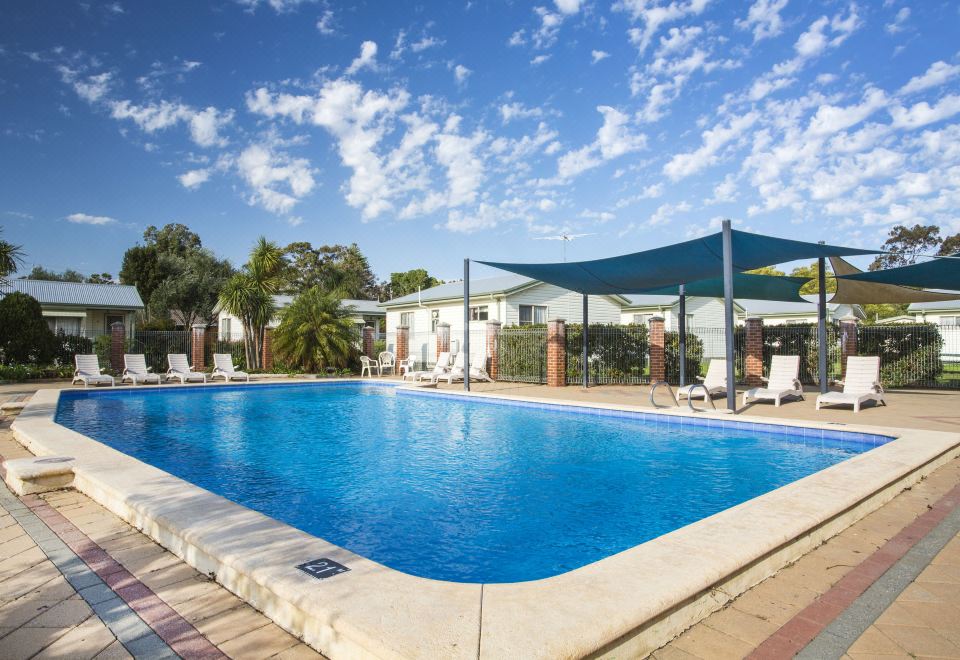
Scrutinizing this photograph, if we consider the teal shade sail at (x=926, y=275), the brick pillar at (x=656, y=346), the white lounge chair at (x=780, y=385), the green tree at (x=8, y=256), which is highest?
the green tree at (x=8, y=256)

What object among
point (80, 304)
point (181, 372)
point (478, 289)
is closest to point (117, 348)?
point (181, 372)

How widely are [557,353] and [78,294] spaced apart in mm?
24634

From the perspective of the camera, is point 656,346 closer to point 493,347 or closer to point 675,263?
point 493,347

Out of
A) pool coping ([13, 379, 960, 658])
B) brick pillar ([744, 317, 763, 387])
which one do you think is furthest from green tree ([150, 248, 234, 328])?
pool coping ([13, 379, 960, 658])

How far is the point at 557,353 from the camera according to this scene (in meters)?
15.4

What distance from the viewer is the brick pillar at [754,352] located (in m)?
14.4

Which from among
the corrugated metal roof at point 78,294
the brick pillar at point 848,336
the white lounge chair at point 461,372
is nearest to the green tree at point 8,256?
the white lounge chair at point 461,372

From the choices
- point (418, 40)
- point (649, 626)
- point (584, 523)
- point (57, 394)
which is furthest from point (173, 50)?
point (649, 626)

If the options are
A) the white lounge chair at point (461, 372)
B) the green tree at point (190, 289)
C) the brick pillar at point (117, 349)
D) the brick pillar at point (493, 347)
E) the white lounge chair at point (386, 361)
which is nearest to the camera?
the white lounge chair at point (461, 372)

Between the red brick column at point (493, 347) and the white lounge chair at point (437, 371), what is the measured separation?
1378 millimetres

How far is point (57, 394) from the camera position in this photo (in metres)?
12.0

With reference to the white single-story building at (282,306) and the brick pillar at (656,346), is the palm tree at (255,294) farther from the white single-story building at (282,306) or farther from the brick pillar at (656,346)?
the brick pillar at (656,346)

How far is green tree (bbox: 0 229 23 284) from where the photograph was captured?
12.9 metres

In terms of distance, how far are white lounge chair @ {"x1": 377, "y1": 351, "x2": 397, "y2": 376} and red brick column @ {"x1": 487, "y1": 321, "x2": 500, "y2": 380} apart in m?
4.62
